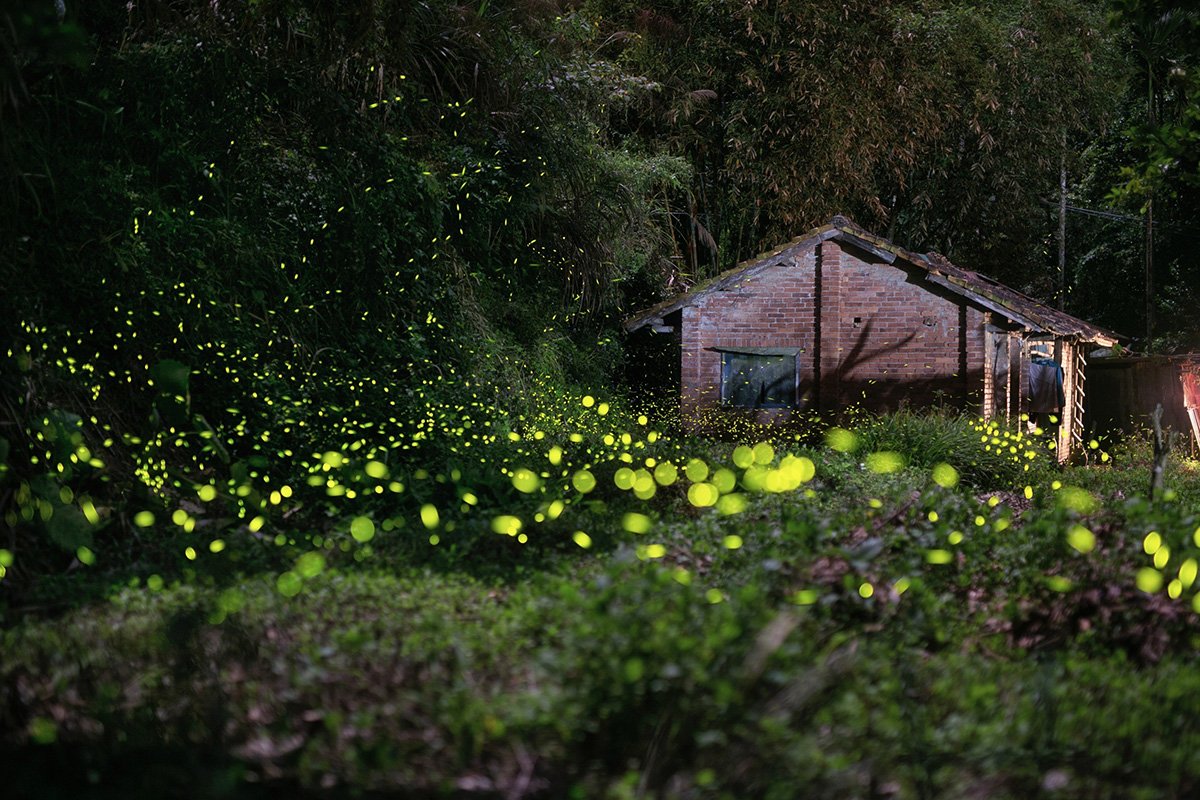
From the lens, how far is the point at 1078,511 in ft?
24.1

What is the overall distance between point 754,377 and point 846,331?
1.73 metres

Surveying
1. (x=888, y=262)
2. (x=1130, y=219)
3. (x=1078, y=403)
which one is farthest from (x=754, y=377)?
(x=1130, y=219)

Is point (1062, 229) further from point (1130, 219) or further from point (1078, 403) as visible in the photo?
point (1078, 403)

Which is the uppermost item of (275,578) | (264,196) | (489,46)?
(489,46)

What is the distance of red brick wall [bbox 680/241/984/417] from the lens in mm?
19531

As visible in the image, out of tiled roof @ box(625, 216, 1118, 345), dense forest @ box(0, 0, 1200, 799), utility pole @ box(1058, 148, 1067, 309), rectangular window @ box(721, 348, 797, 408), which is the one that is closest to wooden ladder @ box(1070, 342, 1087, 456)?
tiled roof @ box(625, 216, 1118, 345)

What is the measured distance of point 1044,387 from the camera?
21.0 meters

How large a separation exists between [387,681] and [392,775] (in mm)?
574

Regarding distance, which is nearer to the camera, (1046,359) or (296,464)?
(296,464)

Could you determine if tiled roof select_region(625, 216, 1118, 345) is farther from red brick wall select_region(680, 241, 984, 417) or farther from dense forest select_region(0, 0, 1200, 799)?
dense forest select_region(0, 0, 1200, 799)

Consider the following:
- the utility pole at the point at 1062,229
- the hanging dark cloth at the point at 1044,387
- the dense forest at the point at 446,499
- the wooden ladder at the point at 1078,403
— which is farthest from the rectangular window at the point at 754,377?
the utility pole at the point at 1062,229

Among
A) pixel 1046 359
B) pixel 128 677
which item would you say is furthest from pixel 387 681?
pixel 1046 359

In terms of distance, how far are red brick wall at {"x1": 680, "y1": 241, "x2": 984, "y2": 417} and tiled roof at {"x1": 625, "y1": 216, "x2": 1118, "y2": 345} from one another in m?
0.18

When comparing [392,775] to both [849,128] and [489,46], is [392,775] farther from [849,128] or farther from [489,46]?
[849,128]
